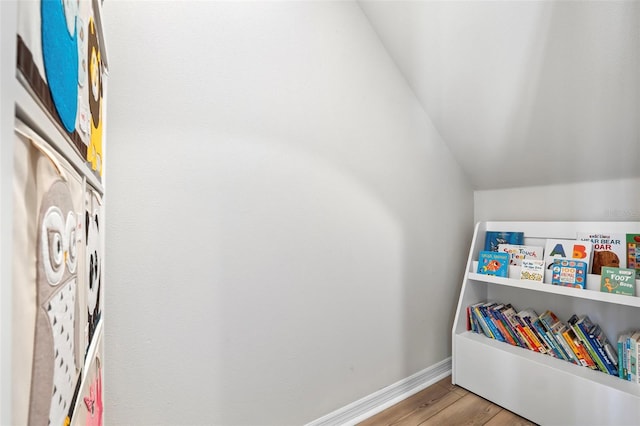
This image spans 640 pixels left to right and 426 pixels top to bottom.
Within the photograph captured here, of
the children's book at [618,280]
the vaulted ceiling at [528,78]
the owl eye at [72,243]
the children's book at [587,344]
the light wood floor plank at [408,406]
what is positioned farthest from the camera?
the light wood floor plank at [408,406]

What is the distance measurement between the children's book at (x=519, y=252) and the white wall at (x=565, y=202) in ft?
0.89

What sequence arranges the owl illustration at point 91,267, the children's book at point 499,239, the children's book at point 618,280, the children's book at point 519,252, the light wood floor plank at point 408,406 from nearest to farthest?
the owl illustration at point 91,267 → the children's book at point 618,280 → the light wood floor plank at point 408,406 → the children's book at point 519,252 → the children's book at point 499,239

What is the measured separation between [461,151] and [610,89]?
79cm

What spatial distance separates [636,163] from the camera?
5.08ft

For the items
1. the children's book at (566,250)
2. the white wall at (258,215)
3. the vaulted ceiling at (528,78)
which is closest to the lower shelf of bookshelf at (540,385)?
the white wall at (258,215)

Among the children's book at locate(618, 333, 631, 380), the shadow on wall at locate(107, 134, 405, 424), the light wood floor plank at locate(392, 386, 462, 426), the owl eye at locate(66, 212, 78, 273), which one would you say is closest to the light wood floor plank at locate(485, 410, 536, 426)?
the light wood floor plank at locate(392, 386, 462, 426)

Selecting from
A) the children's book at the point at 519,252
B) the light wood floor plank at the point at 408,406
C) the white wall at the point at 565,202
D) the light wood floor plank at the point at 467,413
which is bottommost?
the light wood floor plank at the point at 408,406

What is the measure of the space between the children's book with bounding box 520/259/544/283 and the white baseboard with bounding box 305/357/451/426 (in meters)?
0.77

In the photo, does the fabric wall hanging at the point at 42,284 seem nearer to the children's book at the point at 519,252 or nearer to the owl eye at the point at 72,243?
the owl eye at the point at 72,243

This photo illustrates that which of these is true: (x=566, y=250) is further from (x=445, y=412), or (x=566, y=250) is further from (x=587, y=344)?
(x=445, y=412)

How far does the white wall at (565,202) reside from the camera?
1658 millimetres

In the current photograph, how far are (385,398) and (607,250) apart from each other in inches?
54.8

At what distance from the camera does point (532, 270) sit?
69.0 inches

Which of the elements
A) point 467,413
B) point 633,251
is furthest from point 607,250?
point 467,413
